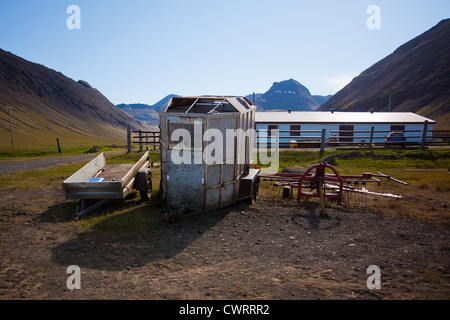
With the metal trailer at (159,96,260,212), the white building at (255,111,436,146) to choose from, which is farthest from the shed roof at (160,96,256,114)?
the white building at (255,111,436,146)

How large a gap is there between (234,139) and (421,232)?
5577 mm

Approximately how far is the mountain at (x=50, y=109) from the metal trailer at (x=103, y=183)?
3125 inches

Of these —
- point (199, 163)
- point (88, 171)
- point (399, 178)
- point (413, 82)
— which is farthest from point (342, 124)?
point (413, 82)

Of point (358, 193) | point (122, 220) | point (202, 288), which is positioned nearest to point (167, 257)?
point (202, 288)

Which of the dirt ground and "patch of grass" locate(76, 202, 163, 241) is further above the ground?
"patch of grass" locate(76, 202, 163, 241)

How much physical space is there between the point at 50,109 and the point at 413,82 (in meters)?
155

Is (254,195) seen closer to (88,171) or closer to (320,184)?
(320,184)

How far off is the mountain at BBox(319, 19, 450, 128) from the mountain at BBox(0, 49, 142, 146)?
103 meters

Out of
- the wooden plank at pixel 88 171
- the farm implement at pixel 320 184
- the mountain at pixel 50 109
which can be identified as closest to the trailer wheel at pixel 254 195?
the farm implement at pixel 320 184

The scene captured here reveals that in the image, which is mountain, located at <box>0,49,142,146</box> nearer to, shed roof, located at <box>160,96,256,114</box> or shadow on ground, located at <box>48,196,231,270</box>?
shed roof, located at <box>160,96,256,114</box>

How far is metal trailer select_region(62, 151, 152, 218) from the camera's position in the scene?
830 centimetres

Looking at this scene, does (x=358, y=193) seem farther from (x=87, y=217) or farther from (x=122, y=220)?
(x=87, y=217)

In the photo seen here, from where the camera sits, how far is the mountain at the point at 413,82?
9819 cm

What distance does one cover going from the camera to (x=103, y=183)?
8305mm
